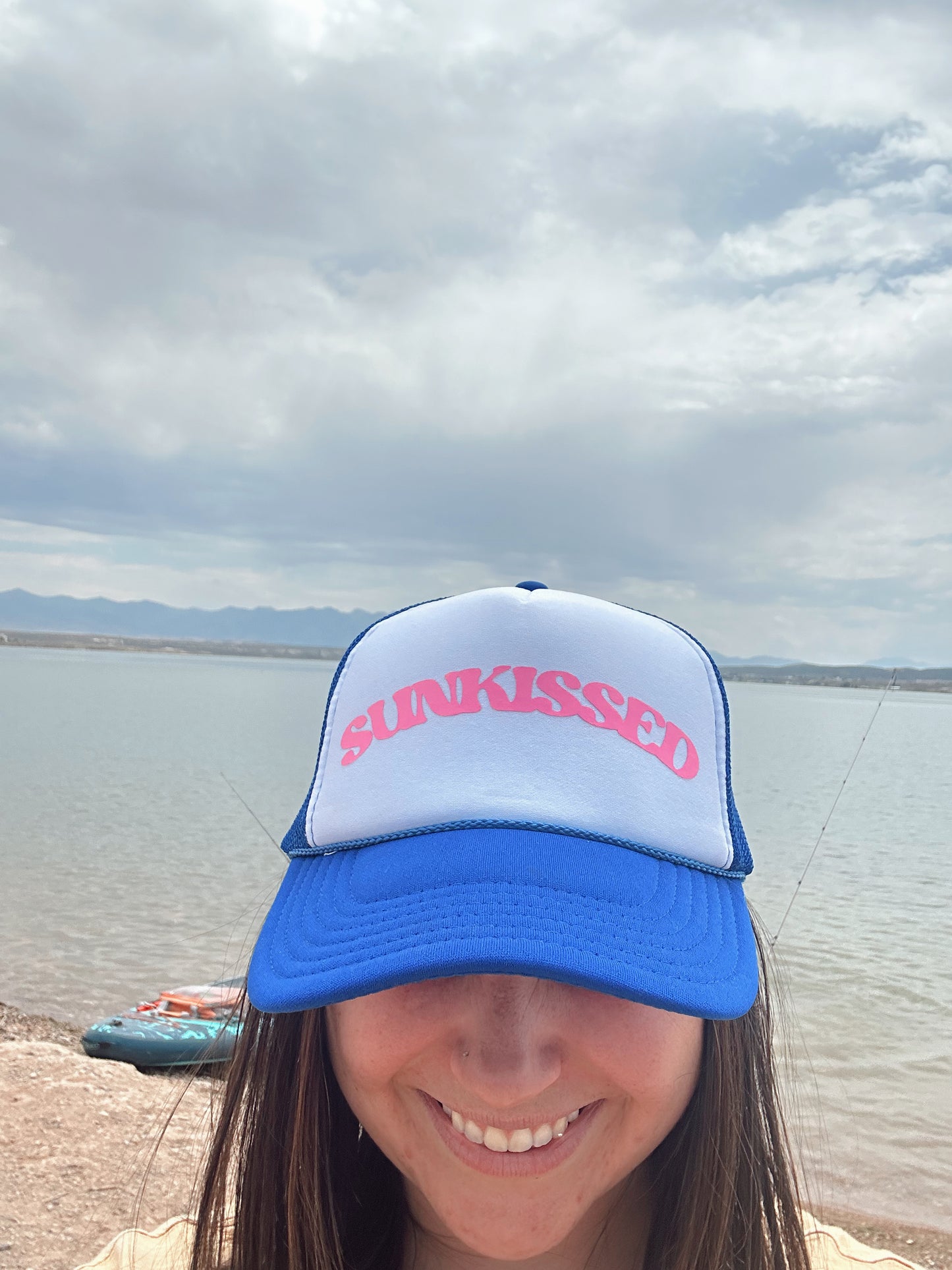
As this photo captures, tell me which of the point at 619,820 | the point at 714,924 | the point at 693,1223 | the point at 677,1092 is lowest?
the point at 693,1223

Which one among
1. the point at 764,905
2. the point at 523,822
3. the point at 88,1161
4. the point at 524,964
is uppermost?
the point at 523,822

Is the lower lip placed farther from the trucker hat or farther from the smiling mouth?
the trucker hat

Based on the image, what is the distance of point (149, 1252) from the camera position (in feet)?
6.09

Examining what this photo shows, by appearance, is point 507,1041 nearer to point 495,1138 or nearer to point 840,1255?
point 495,1138

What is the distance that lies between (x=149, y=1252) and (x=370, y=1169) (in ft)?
2.11

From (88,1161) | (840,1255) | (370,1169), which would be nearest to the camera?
(370,1169)

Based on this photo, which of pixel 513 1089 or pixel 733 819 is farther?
pixel 733 819

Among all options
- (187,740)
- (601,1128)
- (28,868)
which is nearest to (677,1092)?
(601,1128)

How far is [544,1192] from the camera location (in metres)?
1.18

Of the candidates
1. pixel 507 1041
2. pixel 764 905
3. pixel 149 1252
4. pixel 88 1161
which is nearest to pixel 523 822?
pixel 507 1041

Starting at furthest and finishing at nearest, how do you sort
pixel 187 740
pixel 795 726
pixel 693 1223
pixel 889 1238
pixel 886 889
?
pixel 795 726 < pixel 187 740 < pixel 886 889 < pixel 889 1238 < pixel 693 1223

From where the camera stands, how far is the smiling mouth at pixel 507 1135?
117 centimetres

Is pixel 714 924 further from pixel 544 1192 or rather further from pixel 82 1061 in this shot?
pixel 82 1061

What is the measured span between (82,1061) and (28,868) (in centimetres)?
1220
